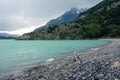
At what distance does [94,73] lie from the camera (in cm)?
2305

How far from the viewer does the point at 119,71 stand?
21594mm

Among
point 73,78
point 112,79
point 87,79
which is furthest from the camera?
point 73,78

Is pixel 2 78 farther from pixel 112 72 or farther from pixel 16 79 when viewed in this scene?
pixel 112 72

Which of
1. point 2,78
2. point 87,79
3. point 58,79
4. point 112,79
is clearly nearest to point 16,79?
point 2,78

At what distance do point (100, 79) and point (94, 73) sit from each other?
2.65 metres

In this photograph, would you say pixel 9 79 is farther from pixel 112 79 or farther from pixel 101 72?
pixel 112 79

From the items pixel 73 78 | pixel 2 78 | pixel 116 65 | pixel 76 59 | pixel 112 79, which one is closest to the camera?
pixel 112 79

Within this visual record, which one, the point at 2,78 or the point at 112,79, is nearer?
the point at 112,79

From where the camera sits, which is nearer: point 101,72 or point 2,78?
point 101,72

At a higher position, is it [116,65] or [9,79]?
[116,65]

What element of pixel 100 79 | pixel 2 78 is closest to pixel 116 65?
pixel 100 79

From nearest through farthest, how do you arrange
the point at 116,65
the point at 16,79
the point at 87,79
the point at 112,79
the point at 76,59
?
the point at 112,79 < the point at 87,79 < the point at 116,65 < the point at 16,79 < the point at 76,59

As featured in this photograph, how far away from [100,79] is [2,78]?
1681 cm

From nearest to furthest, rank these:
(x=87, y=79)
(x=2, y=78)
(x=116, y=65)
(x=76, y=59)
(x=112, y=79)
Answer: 1. (x=112, y=79)
2. (x=87, y=79)
3. (x=116, y=65)
4. (x=2, y=78)
5. (x=76, y=59)
